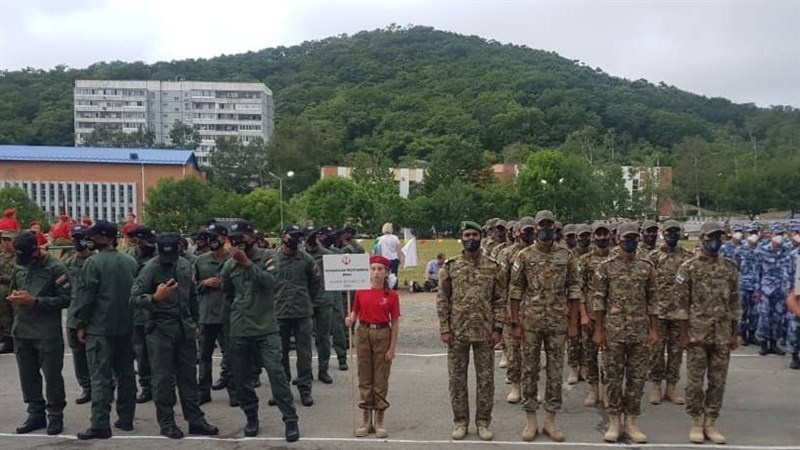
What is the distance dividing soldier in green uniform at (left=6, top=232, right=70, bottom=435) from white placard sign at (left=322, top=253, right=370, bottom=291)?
280 cm

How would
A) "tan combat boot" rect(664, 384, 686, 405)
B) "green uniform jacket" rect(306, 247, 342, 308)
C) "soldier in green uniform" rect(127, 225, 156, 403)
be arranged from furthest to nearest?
1. "green uniform jacket" rect(306, 247, 342, 308)
2. "tan combat boot" rect(664, 384, 686, 405)
3. "soldier in green uniform" rect(127, 225, 156, 403)

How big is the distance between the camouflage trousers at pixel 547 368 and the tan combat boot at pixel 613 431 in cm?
53

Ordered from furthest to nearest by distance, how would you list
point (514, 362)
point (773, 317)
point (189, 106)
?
point (189, 106)
point (773, 317)
point (514, 362)

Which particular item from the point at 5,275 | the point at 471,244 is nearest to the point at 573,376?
the point at 471,244

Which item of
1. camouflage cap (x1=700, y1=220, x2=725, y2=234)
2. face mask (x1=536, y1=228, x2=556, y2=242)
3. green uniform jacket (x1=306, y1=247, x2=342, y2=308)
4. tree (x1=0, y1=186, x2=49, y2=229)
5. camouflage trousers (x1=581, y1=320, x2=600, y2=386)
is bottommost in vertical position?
camouflage trousers (x1=581, y1=320, x2=600, y2=386)

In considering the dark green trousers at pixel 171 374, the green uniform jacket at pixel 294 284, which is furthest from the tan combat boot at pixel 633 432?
the dark green trousers at pixel 171 374

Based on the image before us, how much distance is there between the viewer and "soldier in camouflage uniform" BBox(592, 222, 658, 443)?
7.25 m

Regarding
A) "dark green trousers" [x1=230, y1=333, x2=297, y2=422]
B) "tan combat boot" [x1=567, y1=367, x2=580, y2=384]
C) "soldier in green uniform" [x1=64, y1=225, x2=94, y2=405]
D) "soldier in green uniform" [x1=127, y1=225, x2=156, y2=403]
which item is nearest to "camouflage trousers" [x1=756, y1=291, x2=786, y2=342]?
"tan combat boot" [x1=567, y1=367, x2=580, y2=384]

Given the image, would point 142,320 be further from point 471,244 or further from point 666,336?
point 666,336

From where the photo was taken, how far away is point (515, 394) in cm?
888

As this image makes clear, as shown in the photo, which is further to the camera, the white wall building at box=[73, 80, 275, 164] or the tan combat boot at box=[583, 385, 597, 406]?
the white wall building at box=[73, 80, 275, 164]

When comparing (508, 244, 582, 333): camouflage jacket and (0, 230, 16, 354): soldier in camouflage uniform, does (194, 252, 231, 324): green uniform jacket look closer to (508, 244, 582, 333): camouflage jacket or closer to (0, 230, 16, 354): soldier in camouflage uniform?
(508, 244, 582, 333): camouflage jacket

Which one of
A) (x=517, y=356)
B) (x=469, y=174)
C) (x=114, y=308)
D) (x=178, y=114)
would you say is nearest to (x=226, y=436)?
(x=114, y=308)

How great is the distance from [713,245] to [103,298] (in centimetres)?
625
